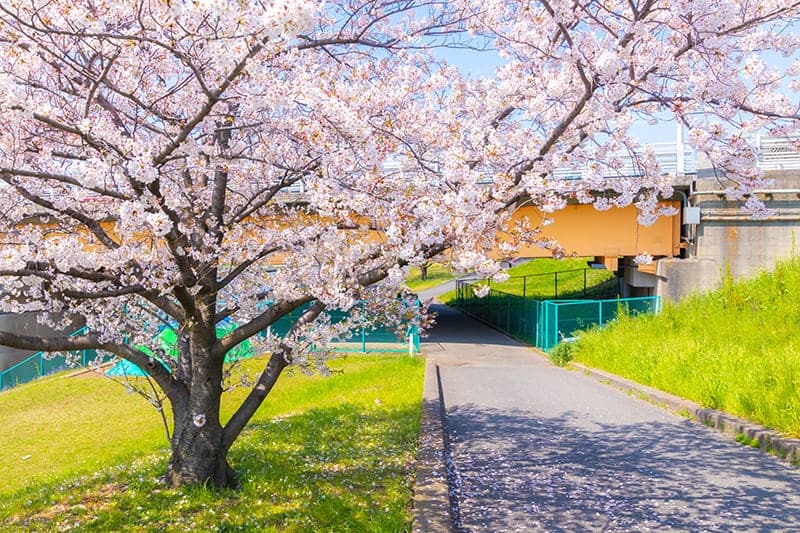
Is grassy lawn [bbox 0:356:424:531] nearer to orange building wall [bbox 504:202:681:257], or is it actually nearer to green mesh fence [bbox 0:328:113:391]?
green mesh fence [bbox 0:328:113:391]

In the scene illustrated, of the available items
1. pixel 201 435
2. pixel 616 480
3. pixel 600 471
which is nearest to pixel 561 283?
pixel 600 471

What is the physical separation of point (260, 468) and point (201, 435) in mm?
1094

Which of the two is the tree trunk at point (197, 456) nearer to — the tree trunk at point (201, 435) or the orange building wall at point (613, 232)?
the tree trunk at point (201, 435)

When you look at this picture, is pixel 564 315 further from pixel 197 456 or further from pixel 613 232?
pixel 197 456

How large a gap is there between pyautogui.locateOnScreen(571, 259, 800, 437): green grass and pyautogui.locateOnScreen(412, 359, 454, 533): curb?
413 centimetres

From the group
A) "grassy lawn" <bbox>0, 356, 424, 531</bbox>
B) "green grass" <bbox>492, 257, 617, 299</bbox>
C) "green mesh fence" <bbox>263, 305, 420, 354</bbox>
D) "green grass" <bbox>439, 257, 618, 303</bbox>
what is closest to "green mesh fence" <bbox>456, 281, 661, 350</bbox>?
"green mesh fence" <bbox>263, 305, 420, 354</bbox>

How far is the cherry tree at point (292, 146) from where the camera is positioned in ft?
14.9

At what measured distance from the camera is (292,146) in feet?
19.1

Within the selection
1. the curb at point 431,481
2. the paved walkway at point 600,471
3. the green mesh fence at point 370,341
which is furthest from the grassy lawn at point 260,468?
the green mesh fence at point 370,341

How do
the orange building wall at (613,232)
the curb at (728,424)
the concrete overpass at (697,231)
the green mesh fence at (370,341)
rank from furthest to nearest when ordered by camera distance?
1. the green mesh fence at (370,341)
2. the orange building wall at (613,232)
3. the concrete overpass at (697,231)
4. the curb at (728,424)

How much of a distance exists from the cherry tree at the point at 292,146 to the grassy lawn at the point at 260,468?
25.6 inches

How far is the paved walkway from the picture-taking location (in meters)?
5.52

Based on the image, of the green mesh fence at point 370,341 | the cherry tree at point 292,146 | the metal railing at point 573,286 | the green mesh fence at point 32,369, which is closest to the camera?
the cherry tree at point 292,146

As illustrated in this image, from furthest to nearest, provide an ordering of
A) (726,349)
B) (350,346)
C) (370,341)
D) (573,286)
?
1. (573,286)
2. (370,341)
3. (350,346)
4. (726,349)
